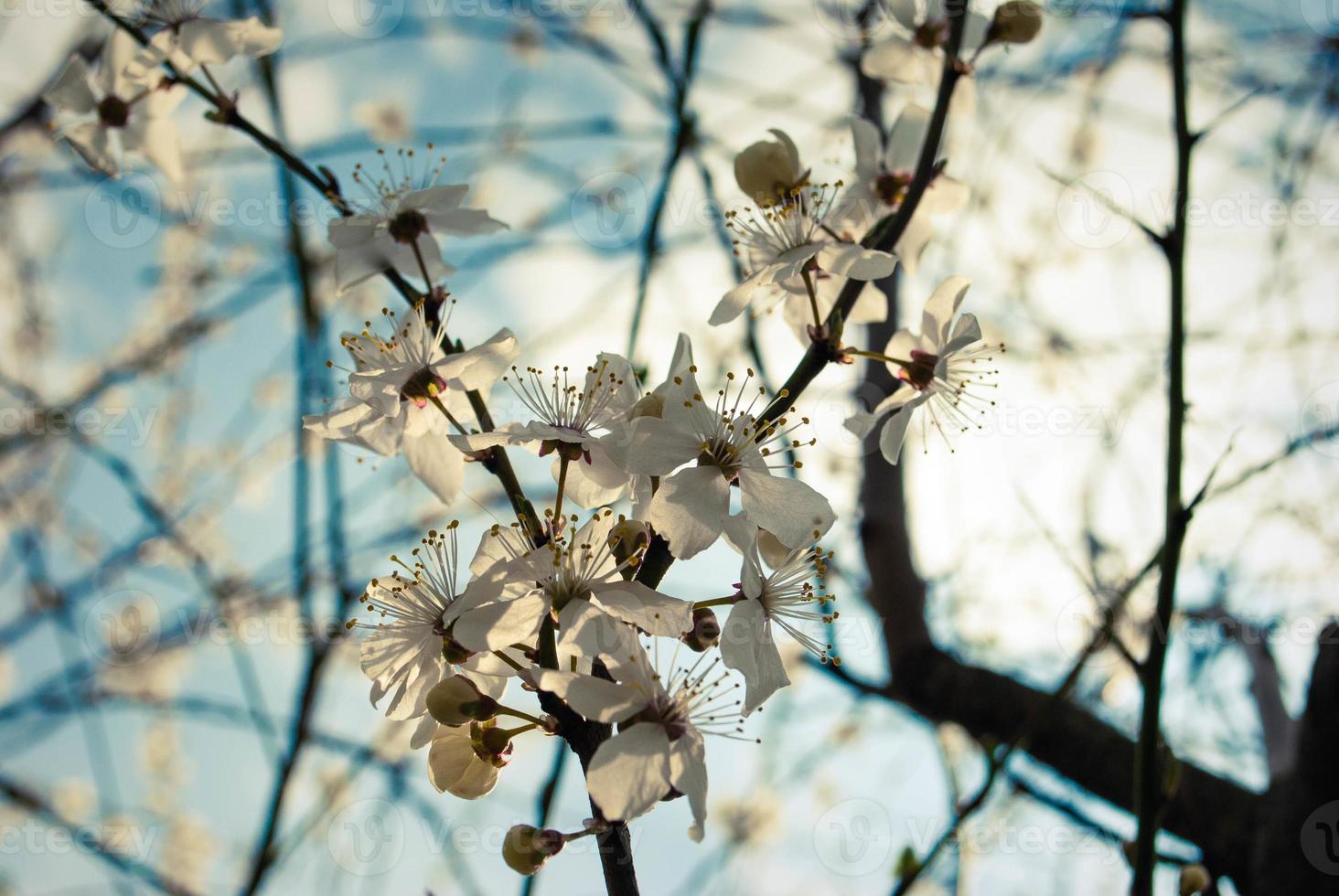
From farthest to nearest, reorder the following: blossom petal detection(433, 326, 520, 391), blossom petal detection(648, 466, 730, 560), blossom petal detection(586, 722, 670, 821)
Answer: blossom petal detection(433, 326, 520, 391), blossom petal detection(648, 466, 730, 560), blossom petal detection(586, 722, 670, 821)

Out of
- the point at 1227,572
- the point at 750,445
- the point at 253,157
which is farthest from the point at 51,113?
the point at 1227,572

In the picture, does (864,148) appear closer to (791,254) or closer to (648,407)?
(791,254)

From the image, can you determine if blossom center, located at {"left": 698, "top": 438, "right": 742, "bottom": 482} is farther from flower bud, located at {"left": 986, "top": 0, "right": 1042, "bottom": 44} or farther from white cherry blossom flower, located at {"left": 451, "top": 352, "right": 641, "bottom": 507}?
flower bud, located at {"left": 986, "top": 0, "right": 1042, "bottom": 44}

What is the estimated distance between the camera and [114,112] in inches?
58.5

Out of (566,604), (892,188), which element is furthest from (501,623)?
(892,188)

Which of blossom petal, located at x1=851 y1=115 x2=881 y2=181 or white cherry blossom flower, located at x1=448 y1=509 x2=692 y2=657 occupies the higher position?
blossom petal, located at x1=851 y1=115 x2=881 y2=181

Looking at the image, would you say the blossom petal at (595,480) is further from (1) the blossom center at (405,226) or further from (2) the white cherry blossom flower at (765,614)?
(1) the blossom center at (405,226)

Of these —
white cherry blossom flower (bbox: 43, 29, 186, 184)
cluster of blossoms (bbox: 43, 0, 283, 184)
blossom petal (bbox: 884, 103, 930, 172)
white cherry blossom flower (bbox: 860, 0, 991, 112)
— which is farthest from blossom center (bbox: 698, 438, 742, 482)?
white cherry blossom flower (bbox: 43, 29, 186, 184)

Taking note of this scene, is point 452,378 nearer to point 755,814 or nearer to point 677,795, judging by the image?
point 677,795

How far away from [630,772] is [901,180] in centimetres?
96

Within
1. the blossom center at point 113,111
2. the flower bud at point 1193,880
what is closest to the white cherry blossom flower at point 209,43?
the blossom center at point 113,111

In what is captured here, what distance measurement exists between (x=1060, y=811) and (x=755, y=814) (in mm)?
4076

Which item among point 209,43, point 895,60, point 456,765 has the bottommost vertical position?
point 456,765

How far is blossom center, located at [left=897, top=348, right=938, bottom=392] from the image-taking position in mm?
1186
